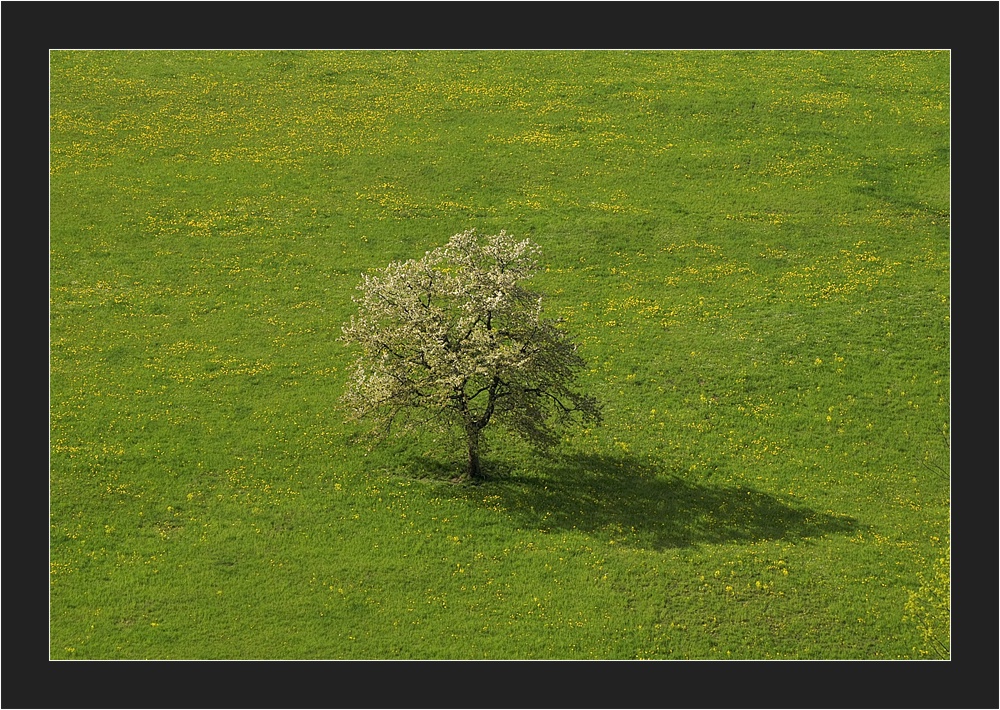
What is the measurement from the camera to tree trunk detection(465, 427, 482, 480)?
41.5m

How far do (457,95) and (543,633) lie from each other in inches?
2216

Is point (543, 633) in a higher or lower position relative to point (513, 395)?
lower

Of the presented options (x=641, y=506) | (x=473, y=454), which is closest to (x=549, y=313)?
(x=473, y=454)

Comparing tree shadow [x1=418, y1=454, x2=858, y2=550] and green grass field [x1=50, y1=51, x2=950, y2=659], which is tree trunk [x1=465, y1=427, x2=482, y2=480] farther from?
green grass field [x1=50, y1=51, x2=950, y2=659]

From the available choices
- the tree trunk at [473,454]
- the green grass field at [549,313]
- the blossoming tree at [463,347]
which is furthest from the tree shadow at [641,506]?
the blossoming tree at [463,347]

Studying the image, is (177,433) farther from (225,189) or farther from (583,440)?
(225,189)

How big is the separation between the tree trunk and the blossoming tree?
0.18 ft

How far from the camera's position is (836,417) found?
1861 inches

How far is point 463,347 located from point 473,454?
17.0 ft

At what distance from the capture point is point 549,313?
186 feet

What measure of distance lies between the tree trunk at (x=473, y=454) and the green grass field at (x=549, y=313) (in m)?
0.97

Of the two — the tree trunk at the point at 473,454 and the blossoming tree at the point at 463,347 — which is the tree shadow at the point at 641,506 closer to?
the tree trunk at the point at 473,454

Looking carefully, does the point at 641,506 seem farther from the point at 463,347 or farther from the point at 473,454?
the point at 463,347

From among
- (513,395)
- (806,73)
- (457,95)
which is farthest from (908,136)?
(513,395)
